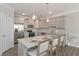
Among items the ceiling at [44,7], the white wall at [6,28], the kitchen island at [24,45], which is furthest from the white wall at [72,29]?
the white wall at [6,28]

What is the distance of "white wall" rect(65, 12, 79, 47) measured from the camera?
3.59 m

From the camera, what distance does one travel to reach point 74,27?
12.2 ft

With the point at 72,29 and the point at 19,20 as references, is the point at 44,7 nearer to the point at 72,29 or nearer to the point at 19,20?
the point at 72,29

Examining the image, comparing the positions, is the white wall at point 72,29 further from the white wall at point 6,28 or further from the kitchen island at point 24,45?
the white wall at point 6,28

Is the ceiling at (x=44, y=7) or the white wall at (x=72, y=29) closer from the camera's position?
the ceiling at (x=44, y=7)

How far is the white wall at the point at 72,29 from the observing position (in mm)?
3588

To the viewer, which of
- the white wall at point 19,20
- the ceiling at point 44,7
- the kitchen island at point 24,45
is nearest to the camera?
the kitchen island at point 24,45

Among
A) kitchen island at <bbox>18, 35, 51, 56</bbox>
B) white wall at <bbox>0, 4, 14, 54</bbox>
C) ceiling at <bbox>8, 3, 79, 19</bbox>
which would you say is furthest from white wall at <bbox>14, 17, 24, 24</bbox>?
kitchen island at <bbox>18, 35, 51, 56</bbox>

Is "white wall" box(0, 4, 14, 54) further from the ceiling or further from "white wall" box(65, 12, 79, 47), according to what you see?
"white wall" box(65, 12, 79, 47)

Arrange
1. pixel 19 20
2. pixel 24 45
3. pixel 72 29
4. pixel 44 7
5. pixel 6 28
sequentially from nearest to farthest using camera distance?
1. pixel 24 45
2. pixel 6 28
3. pixel 44 7
4. pixel 72 29
5. pixel 19 20

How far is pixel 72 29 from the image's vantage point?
3799 mm

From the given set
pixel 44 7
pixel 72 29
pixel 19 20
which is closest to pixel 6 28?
pixel 19 20

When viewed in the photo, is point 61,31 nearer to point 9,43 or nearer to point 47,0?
point 9,43

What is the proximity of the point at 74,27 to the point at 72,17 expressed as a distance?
44cm
